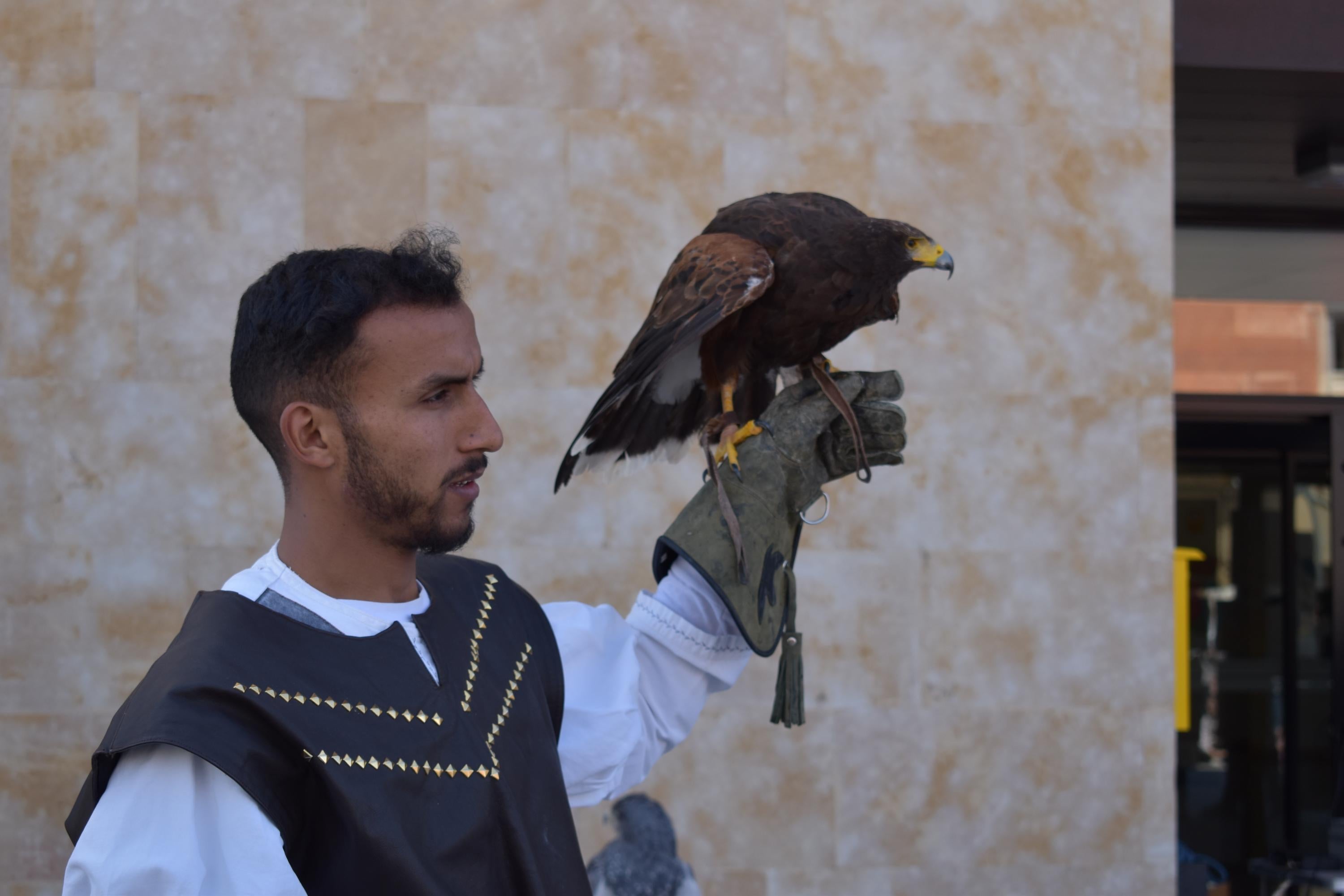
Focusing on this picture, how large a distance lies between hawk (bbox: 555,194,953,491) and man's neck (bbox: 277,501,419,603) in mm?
567

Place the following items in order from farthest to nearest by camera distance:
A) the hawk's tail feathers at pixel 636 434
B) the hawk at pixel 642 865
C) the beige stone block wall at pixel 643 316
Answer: the beige stone block wall at pixel 643 316, the hawk at pixel 642 865, the hawk's tail feathers at pixel 636 434

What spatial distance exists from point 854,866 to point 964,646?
63cm

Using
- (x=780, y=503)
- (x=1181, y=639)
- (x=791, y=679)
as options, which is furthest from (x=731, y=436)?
(x=1181, y=639)

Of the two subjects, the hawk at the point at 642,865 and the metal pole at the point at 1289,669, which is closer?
the hawk at the point at 642,865

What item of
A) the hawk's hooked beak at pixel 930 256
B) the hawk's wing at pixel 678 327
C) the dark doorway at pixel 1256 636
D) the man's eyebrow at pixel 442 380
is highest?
the hawk's hooked beak at pixel 930 256

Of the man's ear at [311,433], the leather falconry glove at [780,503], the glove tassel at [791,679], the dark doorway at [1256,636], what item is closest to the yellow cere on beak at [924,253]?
the leather falconry glove at [780,503]

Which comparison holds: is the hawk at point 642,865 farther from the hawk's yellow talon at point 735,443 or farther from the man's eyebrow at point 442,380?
the man's eyebrow at point 442,380

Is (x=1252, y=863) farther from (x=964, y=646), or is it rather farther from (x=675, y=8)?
(x=675, y=8)

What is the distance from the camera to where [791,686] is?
164cm

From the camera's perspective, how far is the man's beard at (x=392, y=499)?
3.82ft

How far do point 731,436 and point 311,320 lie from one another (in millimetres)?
749

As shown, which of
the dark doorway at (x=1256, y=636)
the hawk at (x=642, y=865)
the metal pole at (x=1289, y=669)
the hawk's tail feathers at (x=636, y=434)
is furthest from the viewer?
the dark doorway at (x=1256, y=636)

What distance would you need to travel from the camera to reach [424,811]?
3.51ft

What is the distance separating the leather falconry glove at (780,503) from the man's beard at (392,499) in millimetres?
387
